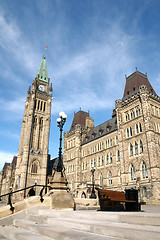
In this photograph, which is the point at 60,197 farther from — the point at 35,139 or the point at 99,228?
the point at 35,139

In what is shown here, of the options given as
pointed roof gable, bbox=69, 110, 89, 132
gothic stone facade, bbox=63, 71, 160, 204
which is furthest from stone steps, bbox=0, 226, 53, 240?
pointed roof gable, bbox=69, 110, 89, 132

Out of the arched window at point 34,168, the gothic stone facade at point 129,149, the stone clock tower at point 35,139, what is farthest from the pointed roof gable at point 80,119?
the arched window at point 34,168

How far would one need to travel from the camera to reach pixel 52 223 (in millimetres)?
5961

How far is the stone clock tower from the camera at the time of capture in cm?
5209

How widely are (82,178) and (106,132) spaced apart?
39.7ft

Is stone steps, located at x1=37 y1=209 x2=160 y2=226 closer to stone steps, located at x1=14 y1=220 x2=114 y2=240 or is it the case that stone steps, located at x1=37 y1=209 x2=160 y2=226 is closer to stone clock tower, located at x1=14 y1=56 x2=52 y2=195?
stone steps, located at x1=14 y1=220 x2=114 y2=240

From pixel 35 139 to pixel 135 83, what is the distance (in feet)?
116

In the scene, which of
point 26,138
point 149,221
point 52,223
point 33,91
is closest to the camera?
point 149,221

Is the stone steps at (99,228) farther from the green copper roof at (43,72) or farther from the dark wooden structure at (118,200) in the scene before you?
the green copper roof at (43,72)

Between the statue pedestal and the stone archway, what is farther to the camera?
the stone archway

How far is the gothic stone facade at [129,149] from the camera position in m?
25.7

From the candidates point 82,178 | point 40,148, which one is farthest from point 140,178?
point 40,148

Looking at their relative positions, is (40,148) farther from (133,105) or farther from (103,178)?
(133,105)

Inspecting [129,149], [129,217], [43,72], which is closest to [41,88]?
[43,72]
